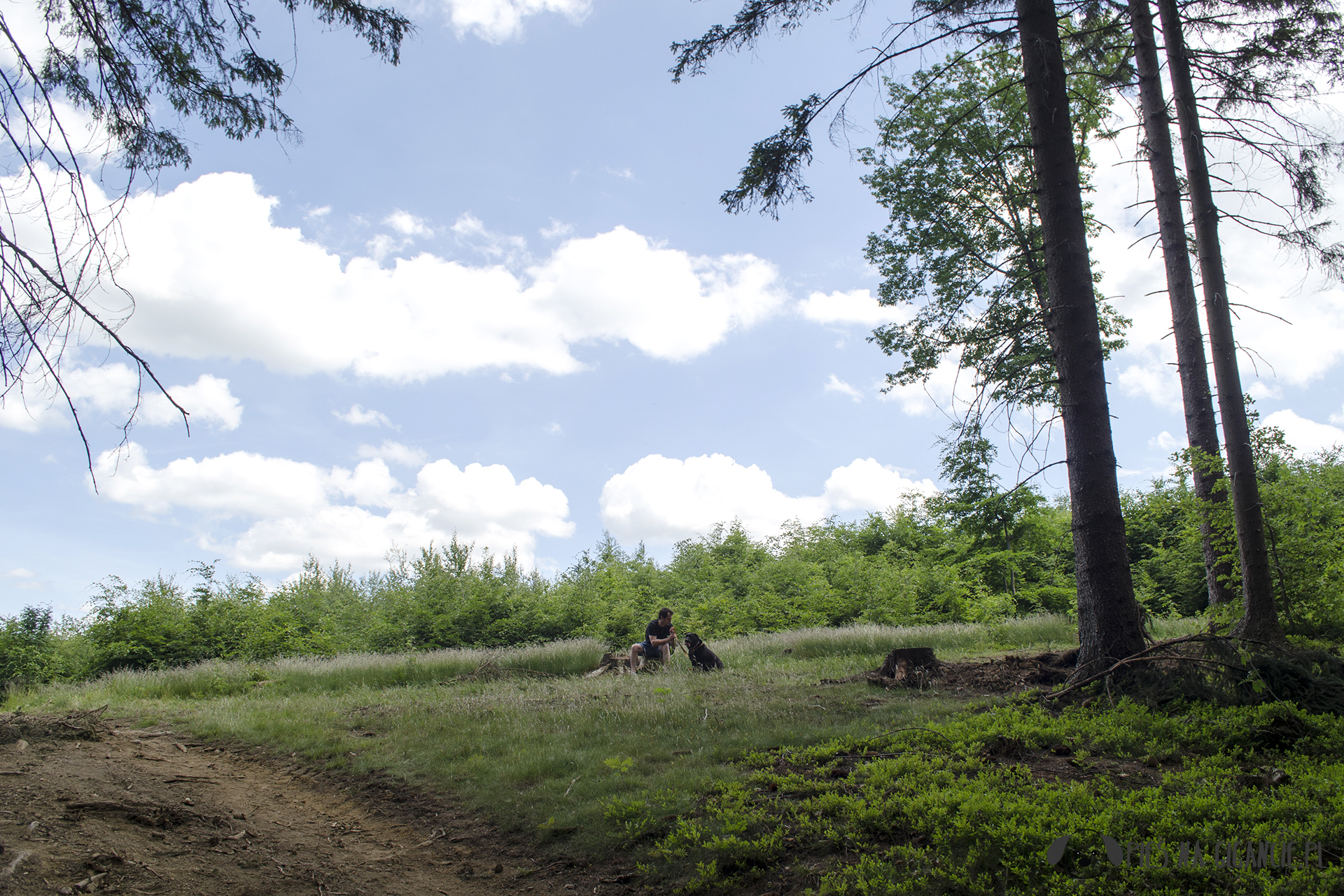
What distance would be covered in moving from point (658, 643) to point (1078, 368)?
840 cm

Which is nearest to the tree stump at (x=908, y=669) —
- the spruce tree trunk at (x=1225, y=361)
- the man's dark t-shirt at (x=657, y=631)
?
the spruce tree trunk at (x=1225, y=361)

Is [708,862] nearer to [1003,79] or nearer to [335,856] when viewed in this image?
[335,856]

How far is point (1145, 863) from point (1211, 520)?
573 centimetres

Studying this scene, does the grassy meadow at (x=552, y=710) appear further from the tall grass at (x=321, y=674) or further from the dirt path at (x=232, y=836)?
the dirt path at (x=232, y=836)

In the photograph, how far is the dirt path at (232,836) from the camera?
4.03m

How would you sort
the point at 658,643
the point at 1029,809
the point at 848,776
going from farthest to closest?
the point at 658,643 < the point at 848,776 < the point at 1029,809

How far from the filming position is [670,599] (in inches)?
1117

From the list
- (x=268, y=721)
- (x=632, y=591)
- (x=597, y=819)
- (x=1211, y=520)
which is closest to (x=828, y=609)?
(x=632, y=591)

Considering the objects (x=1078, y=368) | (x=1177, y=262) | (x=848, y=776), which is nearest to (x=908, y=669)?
(x=848, y=776)

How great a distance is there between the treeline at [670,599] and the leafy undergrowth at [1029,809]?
4.93 metres

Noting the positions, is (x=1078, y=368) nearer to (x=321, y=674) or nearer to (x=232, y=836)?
(x=232, y=836)

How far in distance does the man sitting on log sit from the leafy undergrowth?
7093mm

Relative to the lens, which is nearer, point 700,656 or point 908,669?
point 908,669

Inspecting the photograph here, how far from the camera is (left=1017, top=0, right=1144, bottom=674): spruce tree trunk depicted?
21.1 feet
